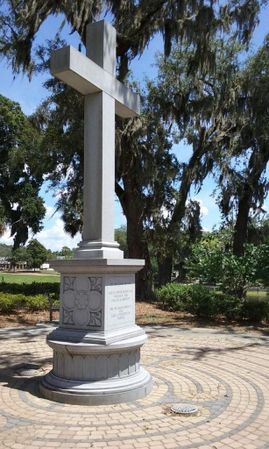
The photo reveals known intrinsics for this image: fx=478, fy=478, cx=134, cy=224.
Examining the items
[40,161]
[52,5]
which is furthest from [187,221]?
[52,5]

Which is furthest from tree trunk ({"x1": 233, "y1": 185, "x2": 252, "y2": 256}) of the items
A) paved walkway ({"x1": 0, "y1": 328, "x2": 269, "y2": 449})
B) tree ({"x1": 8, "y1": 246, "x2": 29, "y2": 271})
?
tree ({"x1": 8, "y1": 246, "x2": 29, "y2": 271})

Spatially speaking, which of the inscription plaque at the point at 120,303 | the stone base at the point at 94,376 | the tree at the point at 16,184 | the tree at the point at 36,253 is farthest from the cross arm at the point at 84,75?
the tree at the point at 36,253

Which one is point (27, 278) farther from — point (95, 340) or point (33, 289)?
point (95, 340)

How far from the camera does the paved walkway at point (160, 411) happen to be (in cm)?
415

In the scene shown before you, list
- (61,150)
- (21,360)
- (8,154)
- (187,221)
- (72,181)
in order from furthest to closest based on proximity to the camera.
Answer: (8,154) → (187,221) → (72,181) → (61,150) → (21,360)

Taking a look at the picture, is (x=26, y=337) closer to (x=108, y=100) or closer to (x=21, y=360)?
(x=21, y=360)

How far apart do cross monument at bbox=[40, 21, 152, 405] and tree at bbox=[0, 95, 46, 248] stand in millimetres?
19134

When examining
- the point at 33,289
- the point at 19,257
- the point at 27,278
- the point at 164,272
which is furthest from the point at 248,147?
the point at 19,257

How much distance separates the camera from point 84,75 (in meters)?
5.63

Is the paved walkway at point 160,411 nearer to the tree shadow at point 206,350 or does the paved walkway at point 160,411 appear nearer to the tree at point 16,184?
the tree shadow at point 206,350

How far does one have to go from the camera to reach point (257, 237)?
67.4 feet

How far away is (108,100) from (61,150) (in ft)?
34.1

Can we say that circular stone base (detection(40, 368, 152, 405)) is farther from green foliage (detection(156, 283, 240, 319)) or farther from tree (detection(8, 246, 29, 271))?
tree (detection(8, 246, 29, 271))

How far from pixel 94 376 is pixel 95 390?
183 millimetres
